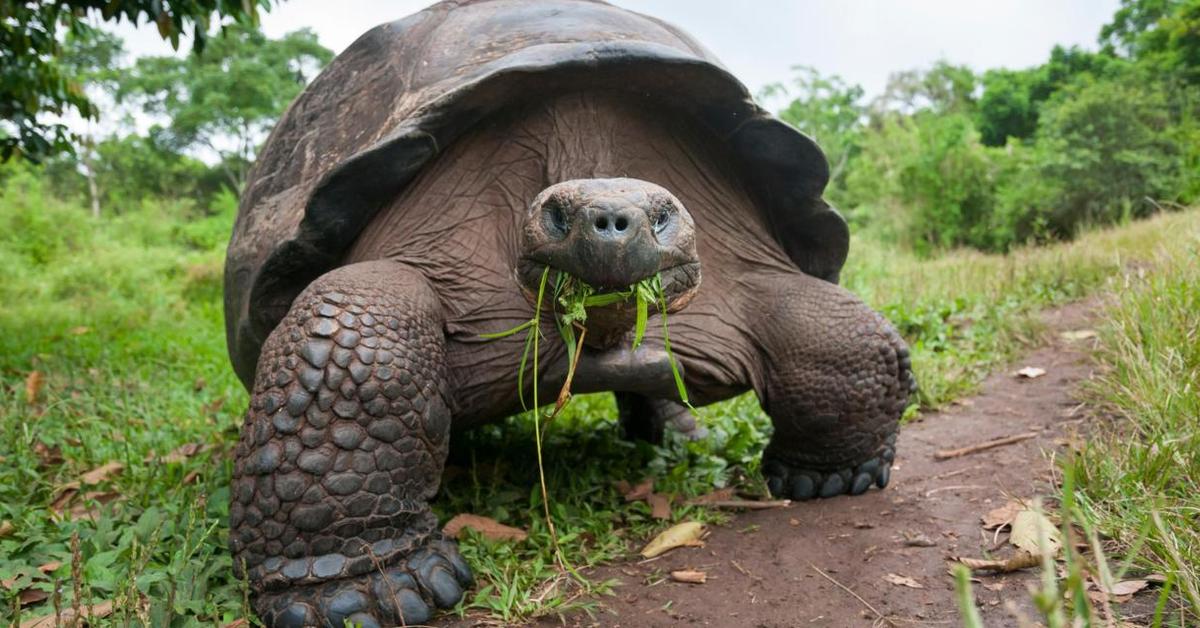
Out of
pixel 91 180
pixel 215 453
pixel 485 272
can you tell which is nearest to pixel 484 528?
pixel 485 272

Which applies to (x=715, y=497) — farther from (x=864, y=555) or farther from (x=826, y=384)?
(x=864, y=555)

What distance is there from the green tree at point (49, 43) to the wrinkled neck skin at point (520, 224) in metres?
1.95

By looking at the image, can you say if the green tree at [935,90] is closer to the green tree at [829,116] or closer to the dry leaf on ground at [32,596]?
the green tree at [829,116]

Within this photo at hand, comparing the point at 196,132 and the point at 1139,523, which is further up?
the point at 196,132

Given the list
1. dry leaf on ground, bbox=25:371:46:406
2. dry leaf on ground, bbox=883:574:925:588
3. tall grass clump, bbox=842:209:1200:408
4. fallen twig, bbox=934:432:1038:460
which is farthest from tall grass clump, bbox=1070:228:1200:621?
dry leaf on ground, bbox=25:371:46:406

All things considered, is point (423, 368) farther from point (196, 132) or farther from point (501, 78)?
point (196, 132)

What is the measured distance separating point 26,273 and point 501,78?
9.09 meters

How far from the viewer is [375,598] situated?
1854 millimetres

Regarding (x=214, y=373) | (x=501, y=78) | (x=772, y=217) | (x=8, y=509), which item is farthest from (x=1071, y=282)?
(x=8, y=509)

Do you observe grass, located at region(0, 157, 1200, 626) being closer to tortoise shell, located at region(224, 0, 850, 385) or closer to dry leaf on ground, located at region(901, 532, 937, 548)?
dry leaf on ground, located at region(901, 532, 937, 548)

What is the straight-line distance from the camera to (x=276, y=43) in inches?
1001

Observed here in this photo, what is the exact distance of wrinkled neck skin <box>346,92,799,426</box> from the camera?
231 cm

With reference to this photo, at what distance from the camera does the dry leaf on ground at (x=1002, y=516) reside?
2.21 meters

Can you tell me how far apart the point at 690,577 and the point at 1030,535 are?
0.81 meters
